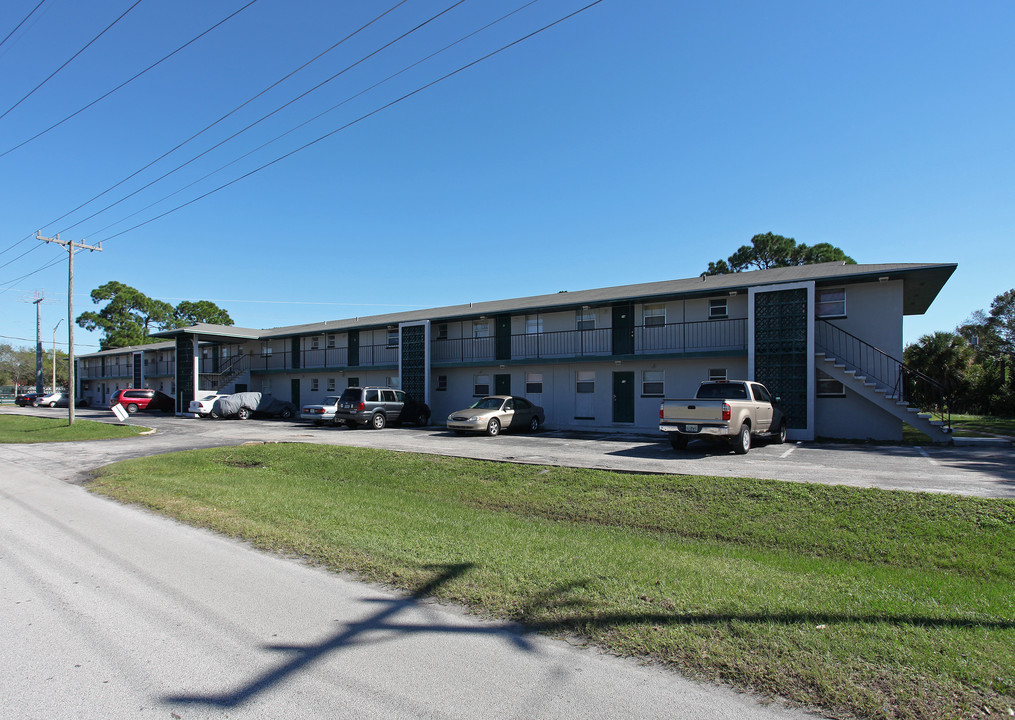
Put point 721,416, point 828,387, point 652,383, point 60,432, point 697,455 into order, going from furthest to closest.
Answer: point 60,432, point 652,383, point 828,387, point 697,455, point 721,416

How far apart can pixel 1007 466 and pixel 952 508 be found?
5.77 meters

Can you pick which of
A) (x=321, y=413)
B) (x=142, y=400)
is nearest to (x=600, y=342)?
(x=321, y=413)

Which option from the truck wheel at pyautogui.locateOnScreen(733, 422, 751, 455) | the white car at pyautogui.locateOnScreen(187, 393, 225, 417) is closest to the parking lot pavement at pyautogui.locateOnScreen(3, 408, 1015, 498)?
the truck wheel at pyautogui.locateOnScreen(733, 422, 751, 455)

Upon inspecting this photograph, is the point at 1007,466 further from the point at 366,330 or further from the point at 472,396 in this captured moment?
the point at 366,330

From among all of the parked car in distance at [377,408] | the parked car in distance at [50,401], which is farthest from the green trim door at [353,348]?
the parked car in distance at [50,401]

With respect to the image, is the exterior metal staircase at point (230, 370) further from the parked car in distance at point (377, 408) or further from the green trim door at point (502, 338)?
the green trim door at point (502, 338)

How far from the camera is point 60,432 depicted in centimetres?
2395

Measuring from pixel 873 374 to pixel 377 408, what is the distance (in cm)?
1893

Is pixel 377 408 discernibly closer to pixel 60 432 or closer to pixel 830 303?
pixel 60 432

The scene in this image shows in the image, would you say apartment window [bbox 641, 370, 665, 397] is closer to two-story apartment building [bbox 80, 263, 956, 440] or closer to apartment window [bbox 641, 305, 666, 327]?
two-story apartment building [bbox 80, 263, 956, 440]

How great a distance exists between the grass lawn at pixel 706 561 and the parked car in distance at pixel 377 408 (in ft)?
41.9

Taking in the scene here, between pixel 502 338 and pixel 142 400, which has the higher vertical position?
pixel 502 338

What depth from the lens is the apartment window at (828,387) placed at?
1847 centimetres

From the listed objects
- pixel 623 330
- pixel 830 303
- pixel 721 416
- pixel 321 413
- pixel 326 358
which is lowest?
pixel 321 413
